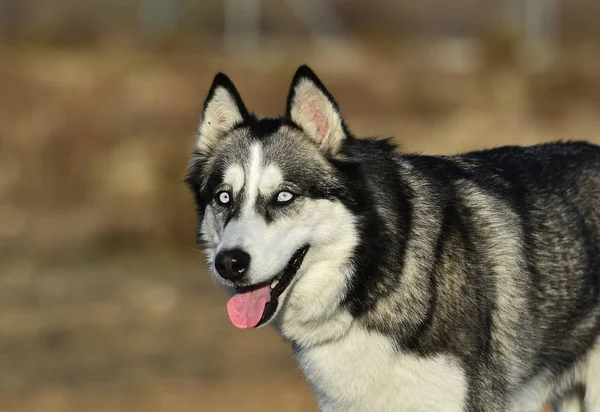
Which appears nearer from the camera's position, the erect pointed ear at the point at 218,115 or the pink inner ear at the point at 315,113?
the pink inner ear at the point at 315,113

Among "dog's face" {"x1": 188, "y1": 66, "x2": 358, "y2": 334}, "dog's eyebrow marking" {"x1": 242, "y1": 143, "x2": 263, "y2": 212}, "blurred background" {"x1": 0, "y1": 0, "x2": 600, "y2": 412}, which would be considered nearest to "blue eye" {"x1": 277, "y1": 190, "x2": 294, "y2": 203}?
"dog's face" {"x1": 188, "y1": 66, "x2": 358, "y2": 334}

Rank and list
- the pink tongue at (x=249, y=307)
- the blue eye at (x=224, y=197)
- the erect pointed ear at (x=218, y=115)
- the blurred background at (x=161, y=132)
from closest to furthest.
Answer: the pink tongue at (x=249, y=307), the blue eye at (x=224, y=197), the erect pointed ear at (x=218, y=115), the blurred background at (x=161, y=132)

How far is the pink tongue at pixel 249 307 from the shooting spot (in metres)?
5.33

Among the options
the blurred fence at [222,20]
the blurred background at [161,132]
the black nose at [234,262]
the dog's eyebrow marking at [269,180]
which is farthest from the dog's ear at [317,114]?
the blurred fence at [222,20]

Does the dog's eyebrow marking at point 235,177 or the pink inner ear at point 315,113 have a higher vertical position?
the pink inner ear at point 315,113

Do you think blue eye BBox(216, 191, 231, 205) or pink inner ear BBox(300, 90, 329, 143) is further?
pink inner ear BBox(300, 90, 329, 143)

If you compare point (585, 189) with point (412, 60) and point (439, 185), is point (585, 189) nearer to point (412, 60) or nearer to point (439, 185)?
point (439, 185)

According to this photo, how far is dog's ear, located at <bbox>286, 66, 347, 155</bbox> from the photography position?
5520 millimetres

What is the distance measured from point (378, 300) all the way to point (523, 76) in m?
15.0

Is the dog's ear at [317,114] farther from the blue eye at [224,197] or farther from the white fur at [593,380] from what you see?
the white fur at [593,380]

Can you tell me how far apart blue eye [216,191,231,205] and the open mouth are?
1.39ft

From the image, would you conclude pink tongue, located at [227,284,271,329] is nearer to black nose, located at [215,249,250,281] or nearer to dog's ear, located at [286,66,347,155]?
black nose, located at [215,249,250,281]

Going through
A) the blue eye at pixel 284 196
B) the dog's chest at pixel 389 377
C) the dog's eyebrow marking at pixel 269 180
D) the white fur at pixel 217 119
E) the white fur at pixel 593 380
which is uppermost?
the white fur at pixel 217 119

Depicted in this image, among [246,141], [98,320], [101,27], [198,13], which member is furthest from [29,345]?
[198,13]
